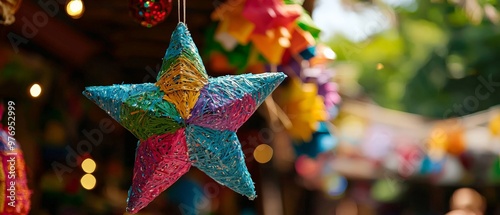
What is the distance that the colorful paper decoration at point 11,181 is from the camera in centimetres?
142

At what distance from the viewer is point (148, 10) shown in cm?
164

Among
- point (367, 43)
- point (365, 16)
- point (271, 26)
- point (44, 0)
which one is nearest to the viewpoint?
point (271, 26)

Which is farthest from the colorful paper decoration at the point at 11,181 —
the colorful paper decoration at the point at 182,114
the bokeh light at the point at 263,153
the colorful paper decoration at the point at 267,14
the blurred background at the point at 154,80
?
the bokeh light at the point at 263,153

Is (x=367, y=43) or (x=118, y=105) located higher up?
(x=118, y=105)

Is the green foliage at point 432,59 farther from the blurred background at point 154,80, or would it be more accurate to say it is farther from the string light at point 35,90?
the string light at point 35,90

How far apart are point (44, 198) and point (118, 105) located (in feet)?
3.30

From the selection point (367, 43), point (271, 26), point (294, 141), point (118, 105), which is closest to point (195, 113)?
point (118, 105)

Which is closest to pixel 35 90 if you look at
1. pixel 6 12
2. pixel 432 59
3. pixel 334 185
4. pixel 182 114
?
pixel 6 12

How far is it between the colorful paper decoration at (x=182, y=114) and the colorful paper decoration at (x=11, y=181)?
177 mm

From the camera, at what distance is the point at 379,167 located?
403 centimetres

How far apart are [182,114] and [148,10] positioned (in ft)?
1.20

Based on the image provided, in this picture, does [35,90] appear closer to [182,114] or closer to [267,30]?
[267,30]

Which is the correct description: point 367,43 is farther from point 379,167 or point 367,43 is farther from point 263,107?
point 263,107

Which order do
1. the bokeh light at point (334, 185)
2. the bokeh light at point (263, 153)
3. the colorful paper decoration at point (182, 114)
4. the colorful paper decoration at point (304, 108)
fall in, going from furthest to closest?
the bokeh light at point (334, 185) → the bokeh light at point (263, 153) → the colorful paper decoration at point (304, 108) → the colorful paper decoration at point (182, 114)
